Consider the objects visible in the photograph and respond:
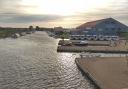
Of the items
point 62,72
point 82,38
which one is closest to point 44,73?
point 62,72

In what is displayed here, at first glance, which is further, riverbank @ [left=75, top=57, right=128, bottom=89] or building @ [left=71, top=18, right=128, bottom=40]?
building @ [left=71, top=18, right=128, bottom=40]

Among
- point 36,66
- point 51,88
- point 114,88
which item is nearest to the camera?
point 114,88

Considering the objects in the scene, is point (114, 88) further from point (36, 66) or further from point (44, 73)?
point (36, 66)

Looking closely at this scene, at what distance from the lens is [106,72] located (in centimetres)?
4553

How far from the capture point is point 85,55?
64688 mm

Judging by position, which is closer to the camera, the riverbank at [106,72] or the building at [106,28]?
the riverbank at [106,72]

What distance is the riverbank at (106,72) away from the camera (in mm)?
37562

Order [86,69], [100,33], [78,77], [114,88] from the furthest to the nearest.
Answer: [100,33] → [86,69] → [78,77] → [114,88]

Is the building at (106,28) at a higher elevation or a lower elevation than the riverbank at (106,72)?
higher

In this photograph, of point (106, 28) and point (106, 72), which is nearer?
point (106, 72)

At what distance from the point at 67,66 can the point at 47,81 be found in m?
14.7

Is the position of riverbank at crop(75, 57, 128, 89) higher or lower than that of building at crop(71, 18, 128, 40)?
lower

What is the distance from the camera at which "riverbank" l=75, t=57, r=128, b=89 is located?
1479 inches

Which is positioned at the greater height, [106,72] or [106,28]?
[106,28]
